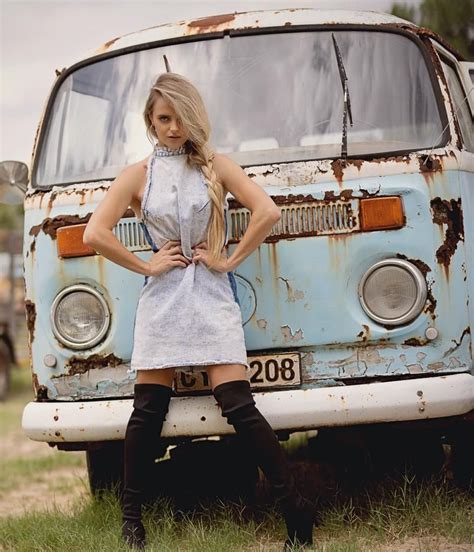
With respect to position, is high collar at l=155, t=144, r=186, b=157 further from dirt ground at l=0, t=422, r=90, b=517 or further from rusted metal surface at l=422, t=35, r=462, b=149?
dirt ground at l=0, t=422, r=90, b=517

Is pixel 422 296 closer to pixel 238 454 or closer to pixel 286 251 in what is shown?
pixel 286 251

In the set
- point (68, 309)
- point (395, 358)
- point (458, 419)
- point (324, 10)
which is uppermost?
point (324, 10)

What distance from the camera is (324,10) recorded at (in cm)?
466

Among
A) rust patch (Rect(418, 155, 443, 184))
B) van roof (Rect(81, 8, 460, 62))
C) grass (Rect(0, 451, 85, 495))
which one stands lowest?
grass (Rect(0, 451, 85, 495))

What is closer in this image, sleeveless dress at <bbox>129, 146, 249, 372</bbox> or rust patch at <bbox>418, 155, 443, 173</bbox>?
sleeveless dress at <bbox>129, 146, 249, 372</bbox>

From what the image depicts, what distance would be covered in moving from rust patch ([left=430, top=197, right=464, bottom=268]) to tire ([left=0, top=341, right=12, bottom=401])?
1077cm

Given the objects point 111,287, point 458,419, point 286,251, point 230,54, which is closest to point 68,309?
point 111,287

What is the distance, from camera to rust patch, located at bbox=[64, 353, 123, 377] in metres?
4.26

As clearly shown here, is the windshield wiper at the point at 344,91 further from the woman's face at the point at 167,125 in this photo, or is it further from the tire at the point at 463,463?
the tire at the point at 463,463

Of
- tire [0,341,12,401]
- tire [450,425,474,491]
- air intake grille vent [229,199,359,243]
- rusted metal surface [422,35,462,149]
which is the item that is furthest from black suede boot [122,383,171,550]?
tire [0,341,12,401]

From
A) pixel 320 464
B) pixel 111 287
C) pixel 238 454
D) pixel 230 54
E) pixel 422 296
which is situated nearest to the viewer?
pixel 422 296

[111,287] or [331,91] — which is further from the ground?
[331,91]

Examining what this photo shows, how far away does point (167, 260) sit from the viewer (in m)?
3.85

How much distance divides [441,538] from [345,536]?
365 millimetres
